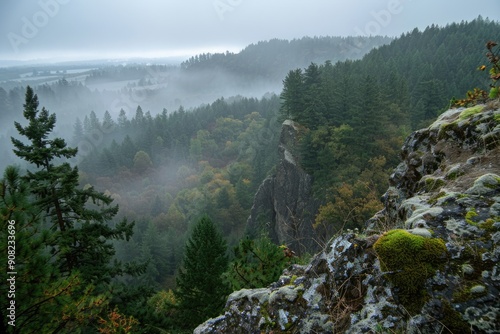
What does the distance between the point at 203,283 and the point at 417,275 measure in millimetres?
14744

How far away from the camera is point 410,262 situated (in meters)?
3.43

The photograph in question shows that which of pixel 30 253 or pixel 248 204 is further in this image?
pixel 248 204

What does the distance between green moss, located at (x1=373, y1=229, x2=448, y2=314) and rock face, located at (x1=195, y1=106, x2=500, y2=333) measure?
0.01 meters

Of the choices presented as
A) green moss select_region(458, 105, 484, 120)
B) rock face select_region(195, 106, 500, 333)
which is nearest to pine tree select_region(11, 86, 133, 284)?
rock face select_region(195, 106, 500, 333)

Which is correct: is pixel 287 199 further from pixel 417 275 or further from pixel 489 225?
pixel 417 275

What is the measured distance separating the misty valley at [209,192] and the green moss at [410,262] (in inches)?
40.0

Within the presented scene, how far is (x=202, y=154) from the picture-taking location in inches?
4510

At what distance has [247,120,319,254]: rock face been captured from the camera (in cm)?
3703

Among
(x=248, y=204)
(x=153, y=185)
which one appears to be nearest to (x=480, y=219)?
(x=248, y=204)

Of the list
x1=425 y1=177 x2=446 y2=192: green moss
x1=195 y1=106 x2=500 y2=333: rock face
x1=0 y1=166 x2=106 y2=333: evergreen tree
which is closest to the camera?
x1=195 y1=106 x2=500 y2=333: rock face

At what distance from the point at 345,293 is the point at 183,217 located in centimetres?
8024

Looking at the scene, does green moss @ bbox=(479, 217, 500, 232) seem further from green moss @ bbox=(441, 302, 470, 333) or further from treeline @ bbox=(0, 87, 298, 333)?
treeline @ bbox=(0, 87, 298, 333)

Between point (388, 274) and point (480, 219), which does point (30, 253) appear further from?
point (480, 219)

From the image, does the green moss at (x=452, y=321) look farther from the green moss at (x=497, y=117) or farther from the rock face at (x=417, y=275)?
the green moss at (x=497, y=117)
